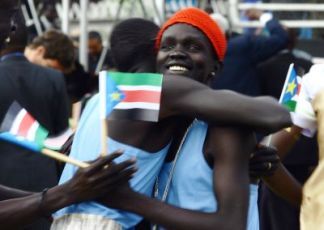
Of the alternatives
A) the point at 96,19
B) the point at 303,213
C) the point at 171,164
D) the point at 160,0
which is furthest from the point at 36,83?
the point at 96,19

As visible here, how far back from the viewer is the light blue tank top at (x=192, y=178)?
2.92 meters

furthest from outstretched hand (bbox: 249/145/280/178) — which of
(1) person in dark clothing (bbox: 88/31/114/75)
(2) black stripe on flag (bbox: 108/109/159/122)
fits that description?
(1) person in dark clothing (bbox: 88/31/114/75)

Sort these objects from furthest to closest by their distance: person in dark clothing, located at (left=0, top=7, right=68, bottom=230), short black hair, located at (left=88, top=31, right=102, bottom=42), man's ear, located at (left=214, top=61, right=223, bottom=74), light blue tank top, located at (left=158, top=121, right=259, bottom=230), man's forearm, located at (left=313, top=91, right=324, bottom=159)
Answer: short black hair, located at (left=88, top=31, right=102, bottom=42)
person in dark clothing, located at (left=0, top=7, right=68, bottom=230)
man's forearm, located at (left=313, top=91, right=324, bottom=159)
man's ear, located at (left=214, top=61, right=223, bottom=74)
light blue tank top, located at (left=158, top=121, right=259, bottom=230)

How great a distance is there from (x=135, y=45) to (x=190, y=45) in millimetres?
1189

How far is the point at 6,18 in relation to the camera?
3018mm

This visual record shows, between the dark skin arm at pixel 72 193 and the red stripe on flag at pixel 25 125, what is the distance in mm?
186

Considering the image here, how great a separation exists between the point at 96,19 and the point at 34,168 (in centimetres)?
593

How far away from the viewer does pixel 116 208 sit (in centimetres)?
283

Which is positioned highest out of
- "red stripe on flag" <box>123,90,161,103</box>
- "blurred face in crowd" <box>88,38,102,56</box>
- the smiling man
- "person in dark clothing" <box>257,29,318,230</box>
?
"red stripe on flag" <box>123,90,161,103</box>

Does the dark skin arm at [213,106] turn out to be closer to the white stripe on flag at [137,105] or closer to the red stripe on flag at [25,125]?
the white stripe on flag at [137,105]

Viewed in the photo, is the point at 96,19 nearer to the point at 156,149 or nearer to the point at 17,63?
the point at 17,63

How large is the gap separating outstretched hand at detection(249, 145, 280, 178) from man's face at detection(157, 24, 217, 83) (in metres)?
0.30

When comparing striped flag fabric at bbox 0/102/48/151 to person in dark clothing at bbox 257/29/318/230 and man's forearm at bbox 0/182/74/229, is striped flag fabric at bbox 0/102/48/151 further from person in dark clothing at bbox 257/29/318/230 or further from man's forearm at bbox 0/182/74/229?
person in dark clothing at bbox 257/29/318/230

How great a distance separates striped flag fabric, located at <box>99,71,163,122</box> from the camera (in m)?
2.81
